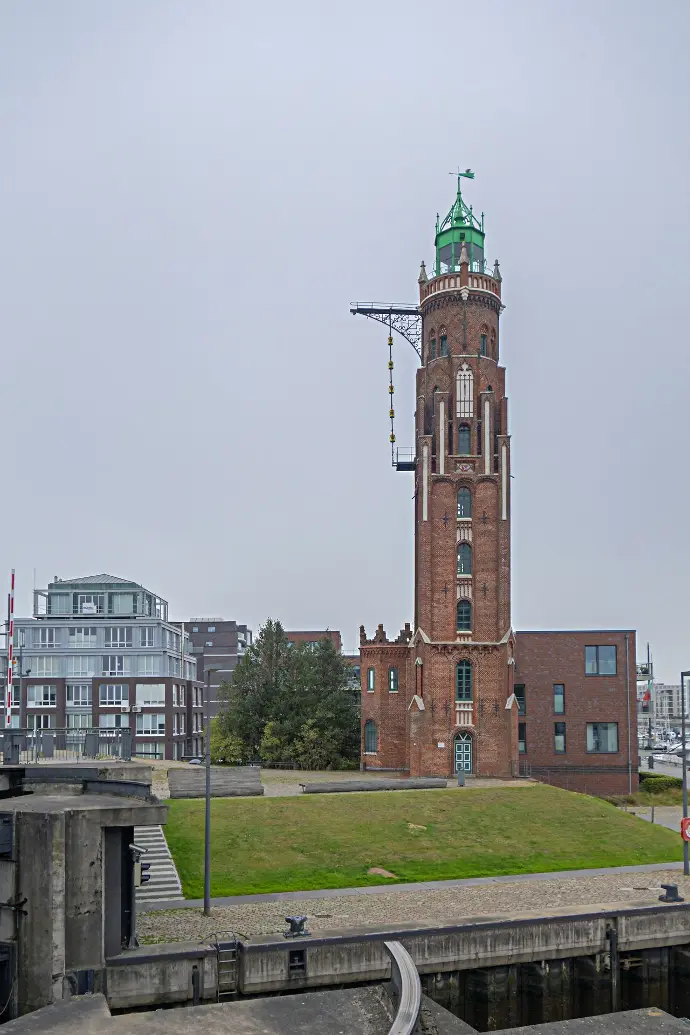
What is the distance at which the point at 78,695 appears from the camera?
8506 cm

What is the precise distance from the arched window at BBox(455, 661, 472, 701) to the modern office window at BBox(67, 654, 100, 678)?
1537 inches

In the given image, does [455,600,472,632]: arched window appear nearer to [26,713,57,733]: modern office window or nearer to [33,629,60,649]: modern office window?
[26,713,57,733]: modern office window

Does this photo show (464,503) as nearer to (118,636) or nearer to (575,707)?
(575,707)

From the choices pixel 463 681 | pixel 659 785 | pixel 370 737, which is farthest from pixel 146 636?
pixel 659 785

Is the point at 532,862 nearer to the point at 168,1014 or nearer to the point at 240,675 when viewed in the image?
the point at 168,1014

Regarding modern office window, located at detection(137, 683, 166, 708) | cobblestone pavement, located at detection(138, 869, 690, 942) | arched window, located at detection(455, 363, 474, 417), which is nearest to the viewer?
cobblestone pavement, located at detection(138, 869, 690, 942)

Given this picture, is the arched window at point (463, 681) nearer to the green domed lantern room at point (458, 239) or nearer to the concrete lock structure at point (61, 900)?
the green domed lantern room at point (458, 239)

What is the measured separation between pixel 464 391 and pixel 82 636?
145 feet

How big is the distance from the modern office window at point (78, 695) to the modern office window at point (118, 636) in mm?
4272

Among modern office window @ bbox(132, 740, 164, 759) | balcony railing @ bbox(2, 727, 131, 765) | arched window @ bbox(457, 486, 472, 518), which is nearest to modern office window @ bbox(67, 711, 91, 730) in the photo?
modern office window @ bbox(132, 740, 164, 759)

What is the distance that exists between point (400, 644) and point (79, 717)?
117 feet

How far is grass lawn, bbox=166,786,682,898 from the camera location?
3481 cm

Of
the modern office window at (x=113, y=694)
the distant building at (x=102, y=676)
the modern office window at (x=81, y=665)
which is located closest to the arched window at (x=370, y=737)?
Answer: the distant building at (x=102, y=676)

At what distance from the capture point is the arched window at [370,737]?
63.5 m
